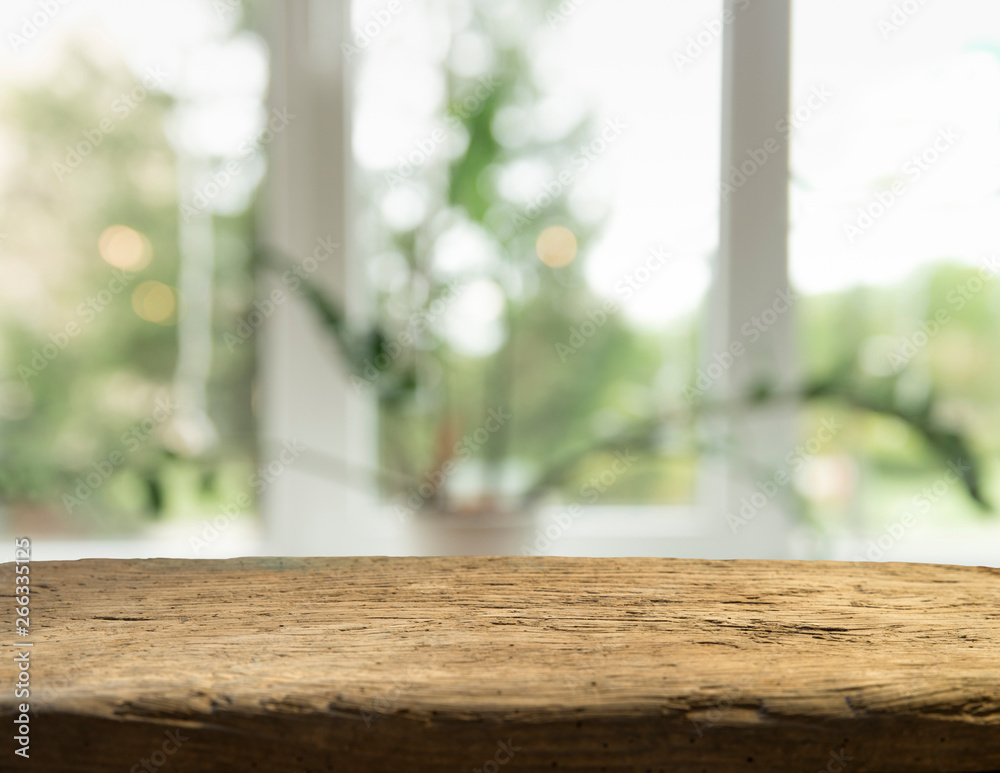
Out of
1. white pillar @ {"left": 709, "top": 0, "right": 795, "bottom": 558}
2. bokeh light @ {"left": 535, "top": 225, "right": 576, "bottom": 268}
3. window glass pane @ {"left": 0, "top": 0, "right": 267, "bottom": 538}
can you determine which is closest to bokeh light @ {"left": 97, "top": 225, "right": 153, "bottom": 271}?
window glass pane @ {"left": 0, "top": 0, "right": 267, "bottom": 538}

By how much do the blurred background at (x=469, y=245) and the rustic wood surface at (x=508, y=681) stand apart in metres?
1.13

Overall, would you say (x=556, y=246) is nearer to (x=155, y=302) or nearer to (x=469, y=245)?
(x=469, y=245)

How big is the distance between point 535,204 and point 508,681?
139 cm

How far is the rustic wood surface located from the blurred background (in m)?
1.13

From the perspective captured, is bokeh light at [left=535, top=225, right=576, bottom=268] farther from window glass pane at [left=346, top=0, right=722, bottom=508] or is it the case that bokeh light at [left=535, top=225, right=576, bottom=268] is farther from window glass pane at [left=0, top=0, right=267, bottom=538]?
window glass pane at [left=0, top=0, right=267, bottom=538]

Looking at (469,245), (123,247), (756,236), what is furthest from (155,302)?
(756,236)

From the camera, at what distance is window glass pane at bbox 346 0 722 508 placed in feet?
5.04

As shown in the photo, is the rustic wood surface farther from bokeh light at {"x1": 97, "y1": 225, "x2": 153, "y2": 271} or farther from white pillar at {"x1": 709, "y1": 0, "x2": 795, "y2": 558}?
bokeh light at {"x1": 97, "y1": 225, "x2": 153, "y2": 271}

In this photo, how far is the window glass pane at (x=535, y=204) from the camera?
154 centimetres

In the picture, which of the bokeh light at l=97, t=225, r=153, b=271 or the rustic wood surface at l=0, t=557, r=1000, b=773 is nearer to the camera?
the rustic wood surface at l=0, t=557, r=1000, b=773

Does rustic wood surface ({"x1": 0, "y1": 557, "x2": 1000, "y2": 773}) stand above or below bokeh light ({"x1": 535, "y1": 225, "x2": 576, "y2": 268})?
below

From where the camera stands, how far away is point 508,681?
0.27m

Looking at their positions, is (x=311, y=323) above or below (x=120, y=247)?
below

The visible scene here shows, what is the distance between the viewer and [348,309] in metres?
1.55
